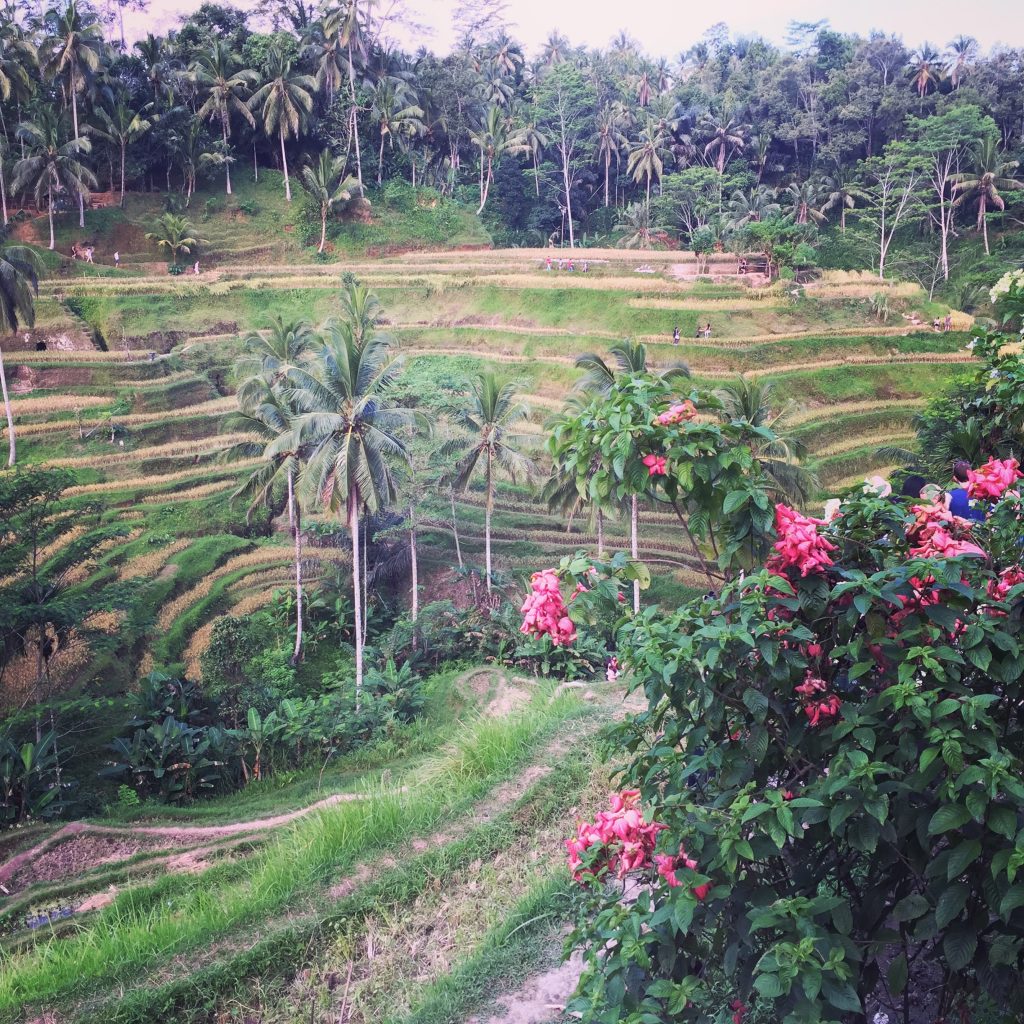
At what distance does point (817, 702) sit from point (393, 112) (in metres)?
41.8

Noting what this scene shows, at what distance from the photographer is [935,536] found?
313 centimetres

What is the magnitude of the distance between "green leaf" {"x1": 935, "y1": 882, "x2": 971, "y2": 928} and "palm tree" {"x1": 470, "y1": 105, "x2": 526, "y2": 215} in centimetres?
4087

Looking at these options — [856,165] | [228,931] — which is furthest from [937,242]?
[228,931]

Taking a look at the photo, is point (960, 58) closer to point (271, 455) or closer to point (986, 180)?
point (986, 180)

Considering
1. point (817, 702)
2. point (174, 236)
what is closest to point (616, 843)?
point (817, 702)

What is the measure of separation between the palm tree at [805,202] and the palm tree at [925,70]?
8.24m

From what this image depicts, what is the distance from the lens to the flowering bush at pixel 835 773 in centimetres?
266

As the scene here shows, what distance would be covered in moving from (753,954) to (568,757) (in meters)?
5.04

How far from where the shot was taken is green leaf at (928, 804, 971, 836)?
258 cm

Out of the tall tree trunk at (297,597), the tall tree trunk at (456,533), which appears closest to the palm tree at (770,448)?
the tall tree trunk at (456,533)

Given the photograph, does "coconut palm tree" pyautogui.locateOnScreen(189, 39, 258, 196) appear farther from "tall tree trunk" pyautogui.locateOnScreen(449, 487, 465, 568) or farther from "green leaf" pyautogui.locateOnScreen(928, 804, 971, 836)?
"green leaf" pyautogui.locateOnScreen(928, 804, 971, 836)

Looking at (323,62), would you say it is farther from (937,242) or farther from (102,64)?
(937,242)

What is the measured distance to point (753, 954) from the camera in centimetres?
302

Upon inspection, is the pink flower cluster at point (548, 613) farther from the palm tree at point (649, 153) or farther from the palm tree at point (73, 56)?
the palm tree at point (649, 153)
